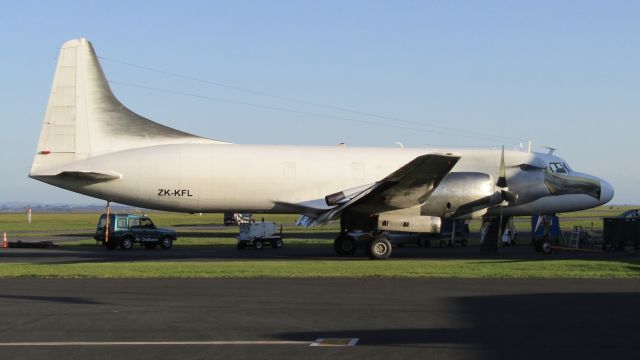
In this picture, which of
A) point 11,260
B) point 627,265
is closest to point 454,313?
point 627,265

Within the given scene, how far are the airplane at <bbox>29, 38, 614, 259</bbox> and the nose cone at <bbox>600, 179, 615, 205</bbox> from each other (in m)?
6.78

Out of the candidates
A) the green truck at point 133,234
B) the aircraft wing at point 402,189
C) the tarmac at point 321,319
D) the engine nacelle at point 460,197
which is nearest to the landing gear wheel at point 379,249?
the aircraft wing at point 402,189

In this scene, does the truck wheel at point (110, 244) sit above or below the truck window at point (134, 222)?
below

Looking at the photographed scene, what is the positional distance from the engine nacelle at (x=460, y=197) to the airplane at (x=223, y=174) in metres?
0.04

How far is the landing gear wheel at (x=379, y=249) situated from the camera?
2812 centimetres

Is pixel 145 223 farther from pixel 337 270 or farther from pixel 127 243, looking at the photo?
pixel 337 270

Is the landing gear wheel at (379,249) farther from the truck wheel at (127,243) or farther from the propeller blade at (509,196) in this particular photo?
the truck wheel at (127,243)

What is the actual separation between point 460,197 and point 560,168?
7.82 m

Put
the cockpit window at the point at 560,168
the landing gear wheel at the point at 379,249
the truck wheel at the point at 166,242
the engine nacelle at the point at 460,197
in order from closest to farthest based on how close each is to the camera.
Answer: the landing gear wheel at the point at 379,249, the engine nacelle at the point at 460,197, the cockpit window at the point at 560,168, the truck wheel at the point at 166,242

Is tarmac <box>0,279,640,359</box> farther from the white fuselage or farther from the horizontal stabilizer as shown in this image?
the white fuselage

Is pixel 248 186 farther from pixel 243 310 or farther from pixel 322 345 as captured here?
pixel 322 345

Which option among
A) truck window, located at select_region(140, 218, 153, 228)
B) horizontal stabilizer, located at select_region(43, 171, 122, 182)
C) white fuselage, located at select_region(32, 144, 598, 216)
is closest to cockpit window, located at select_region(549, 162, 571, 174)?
white fuselage, located at select_region(32, 144, 598, 216)

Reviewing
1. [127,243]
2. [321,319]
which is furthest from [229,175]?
[321,319]

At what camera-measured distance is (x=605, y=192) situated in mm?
35812
